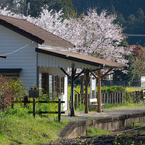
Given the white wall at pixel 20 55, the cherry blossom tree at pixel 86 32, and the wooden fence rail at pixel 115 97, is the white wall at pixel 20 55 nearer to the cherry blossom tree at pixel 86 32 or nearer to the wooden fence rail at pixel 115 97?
the wooden fence rail at pixel 115 97

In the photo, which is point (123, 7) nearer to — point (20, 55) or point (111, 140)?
point (20, 55)

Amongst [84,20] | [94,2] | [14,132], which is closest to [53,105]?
[14,132]

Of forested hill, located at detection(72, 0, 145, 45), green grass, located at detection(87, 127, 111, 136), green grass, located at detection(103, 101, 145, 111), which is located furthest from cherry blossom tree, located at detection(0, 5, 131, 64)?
forested hill, located at detection(72, 0, 145, 45)

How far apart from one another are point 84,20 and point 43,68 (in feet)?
51.3

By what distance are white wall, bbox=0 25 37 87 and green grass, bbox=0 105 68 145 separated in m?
3.59

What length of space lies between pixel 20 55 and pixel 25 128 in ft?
19.9

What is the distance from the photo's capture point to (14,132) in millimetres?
9969

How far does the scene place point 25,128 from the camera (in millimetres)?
10406

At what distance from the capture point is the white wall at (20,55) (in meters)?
15.6

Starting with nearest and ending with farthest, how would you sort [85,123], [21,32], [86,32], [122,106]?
[85,123], [21,32], [122,106], [86,32]

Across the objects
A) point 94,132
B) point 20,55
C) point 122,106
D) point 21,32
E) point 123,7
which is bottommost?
point 94,132

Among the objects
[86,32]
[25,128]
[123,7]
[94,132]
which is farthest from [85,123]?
[123,7]

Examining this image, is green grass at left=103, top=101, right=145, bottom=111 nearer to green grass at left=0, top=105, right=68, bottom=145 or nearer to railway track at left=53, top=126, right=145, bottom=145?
railway track at left=53, top=126, right=145, bottom=145

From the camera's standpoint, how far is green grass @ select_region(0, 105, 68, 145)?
9.65 metres
